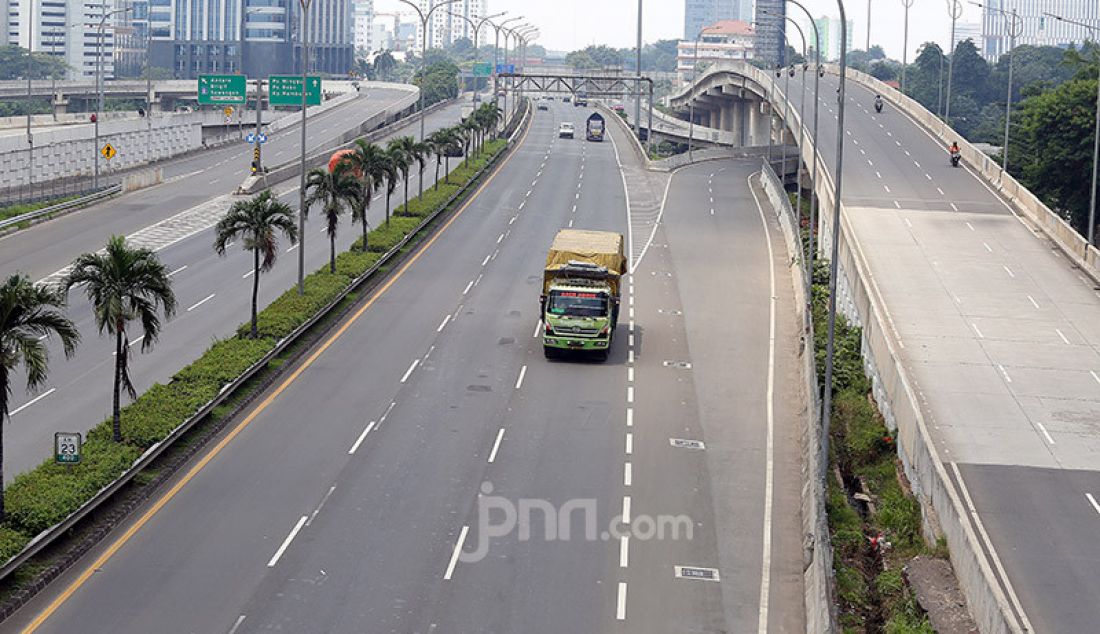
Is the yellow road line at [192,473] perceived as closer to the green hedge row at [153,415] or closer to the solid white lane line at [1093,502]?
the green hedge row at [153,415]

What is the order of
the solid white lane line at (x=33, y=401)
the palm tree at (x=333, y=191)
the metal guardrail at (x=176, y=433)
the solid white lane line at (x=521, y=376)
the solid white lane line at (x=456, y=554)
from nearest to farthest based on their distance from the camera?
the metal guardrail at (x=176, y=433) < the solid white lane line at (x=456, y=554) < the solid white lane line at (x=33, y=401) < the solid white lane line at (x=521, y=376) < the palm tree at (x=333, y=191)

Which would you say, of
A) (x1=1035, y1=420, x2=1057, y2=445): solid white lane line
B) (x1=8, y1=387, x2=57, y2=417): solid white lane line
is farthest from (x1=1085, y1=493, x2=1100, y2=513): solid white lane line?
(x1=8, y1=387, x2=57, y2=417): solid white lane line

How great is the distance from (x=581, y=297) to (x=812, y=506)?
16.6m

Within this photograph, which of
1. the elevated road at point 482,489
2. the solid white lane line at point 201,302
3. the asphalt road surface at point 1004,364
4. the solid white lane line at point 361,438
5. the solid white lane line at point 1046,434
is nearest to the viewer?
the elevated road at point 482,489

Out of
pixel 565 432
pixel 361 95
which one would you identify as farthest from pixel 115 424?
pixel 361 95

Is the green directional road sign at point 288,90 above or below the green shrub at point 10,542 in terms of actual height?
above

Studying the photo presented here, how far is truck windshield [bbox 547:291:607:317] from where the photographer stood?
151 ft

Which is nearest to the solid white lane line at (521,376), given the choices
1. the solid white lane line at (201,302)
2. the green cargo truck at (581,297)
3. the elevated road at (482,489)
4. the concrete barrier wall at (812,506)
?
the elevated road at (482,489)

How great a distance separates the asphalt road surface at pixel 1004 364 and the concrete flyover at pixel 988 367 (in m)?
0.07

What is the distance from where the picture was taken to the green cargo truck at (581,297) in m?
45.3

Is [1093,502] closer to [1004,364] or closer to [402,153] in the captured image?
[1004,364]

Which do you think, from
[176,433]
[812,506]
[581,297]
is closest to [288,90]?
[581,297]

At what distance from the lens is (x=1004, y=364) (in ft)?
143

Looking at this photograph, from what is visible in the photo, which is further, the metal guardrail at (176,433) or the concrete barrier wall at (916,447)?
the metal guardrail at (176,433)
